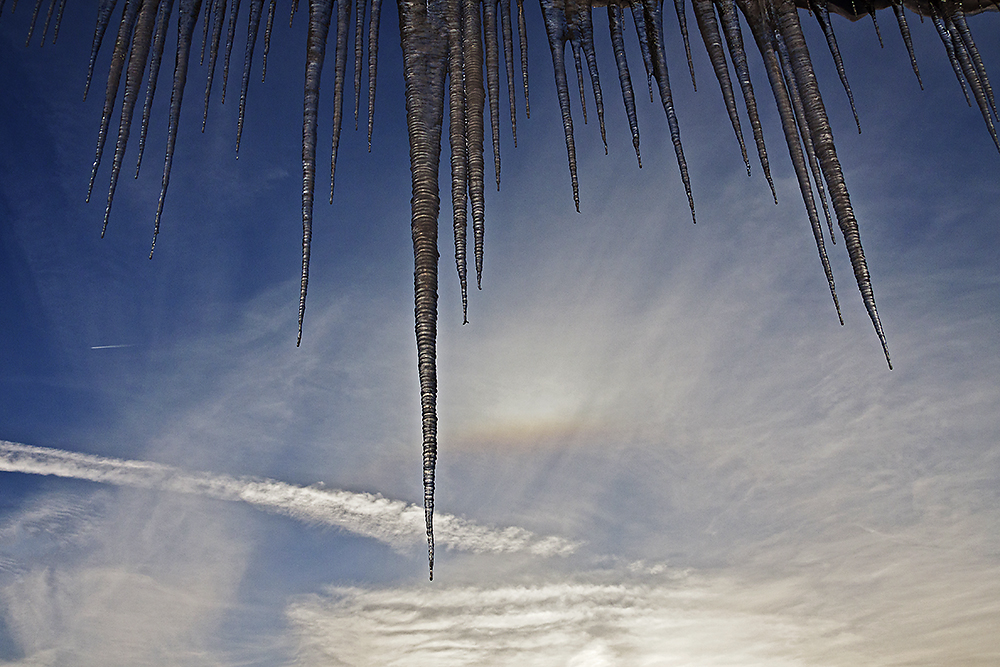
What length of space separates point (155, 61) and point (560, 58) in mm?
2492

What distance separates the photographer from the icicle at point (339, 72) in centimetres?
392

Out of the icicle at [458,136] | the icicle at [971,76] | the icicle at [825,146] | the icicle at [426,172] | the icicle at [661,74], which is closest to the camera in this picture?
the icicle at [426,172]

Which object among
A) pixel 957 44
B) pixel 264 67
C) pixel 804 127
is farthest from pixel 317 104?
pixel 957 44

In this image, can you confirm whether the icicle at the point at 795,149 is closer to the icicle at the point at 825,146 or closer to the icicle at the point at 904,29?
the icicle at the point at 825,146

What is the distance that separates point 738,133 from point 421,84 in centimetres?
204

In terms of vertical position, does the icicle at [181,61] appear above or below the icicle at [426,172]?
above

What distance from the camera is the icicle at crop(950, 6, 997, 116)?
559 centimetres

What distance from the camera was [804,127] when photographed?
450 cm

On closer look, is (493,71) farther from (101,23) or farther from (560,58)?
(101,23)

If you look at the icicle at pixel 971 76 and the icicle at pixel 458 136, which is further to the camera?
the icicle at pixel 971 76

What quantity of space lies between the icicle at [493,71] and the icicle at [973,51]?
150 inches

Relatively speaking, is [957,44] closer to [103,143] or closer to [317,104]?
[317,104]

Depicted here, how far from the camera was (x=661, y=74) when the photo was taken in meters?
4.82

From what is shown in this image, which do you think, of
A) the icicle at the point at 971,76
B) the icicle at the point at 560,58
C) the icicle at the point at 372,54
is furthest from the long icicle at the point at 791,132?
the icicle at the point at 372,54
